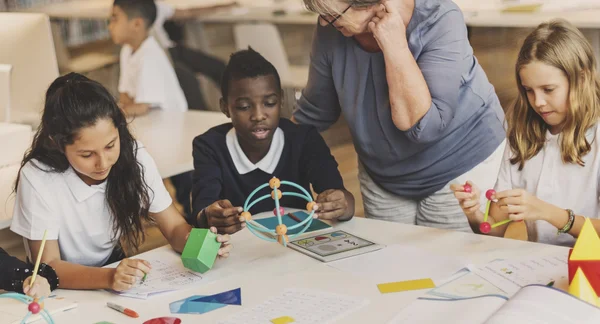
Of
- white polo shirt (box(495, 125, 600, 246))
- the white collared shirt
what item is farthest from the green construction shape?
white polo shirt (box(495, 125, 600, 246))

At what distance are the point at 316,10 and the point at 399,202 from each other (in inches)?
24.9

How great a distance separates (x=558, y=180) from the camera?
1.99 meters

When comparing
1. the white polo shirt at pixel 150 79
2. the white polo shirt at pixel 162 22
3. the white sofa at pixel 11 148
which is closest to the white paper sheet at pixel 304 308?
the white sofa at pixel 11 148

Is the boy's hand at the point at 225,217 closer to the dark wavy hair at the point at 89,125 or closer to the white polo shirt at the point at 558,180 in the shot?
the dark wavy hair at the point at 89,125

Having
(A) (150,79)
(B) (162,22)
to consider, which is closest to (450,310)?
(A) (150,79)

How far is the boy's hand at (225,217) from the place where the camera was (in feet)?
6.11

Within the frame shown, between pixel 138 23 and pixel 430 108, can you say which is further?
pixel 138 23

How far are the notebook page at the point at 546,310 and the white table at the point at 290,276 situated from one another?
252 millimetres

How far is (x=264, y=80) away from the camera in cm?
214

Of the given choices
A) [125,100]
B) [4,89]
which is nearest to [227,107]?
[4,89]

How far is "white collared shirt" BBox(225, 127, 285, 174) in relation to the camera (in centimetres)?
221

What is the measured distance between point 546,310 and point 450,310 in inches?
9.1

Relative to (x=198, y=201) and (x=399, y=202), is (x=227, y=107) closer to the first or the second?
(x=198, y=201)

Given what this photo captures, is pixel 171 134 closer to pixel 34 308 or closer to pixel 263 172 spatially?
pixel 263 172
